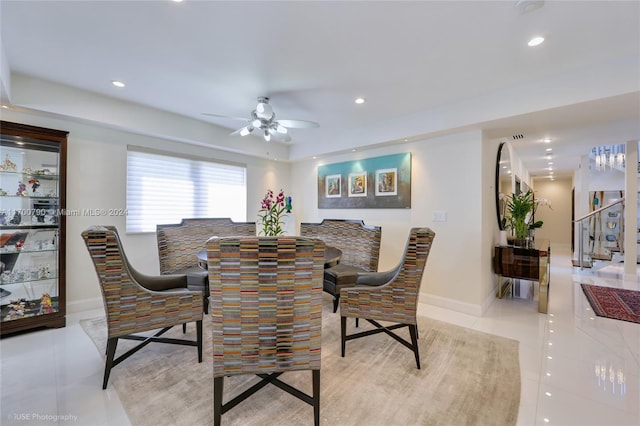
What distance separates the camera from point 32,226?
2691 millimetres

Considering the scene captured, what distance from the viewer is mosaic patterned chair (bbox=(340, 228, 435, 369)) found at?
6.64 feet

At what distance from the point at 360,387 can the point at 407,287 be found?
0.79 metres

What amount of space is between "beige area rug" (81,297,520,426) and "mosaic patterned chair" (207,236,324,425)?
27 cm

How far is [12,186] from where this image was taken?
2660 millimetres

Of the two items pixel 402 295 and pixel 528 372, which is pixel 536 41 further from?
pixel 528 372

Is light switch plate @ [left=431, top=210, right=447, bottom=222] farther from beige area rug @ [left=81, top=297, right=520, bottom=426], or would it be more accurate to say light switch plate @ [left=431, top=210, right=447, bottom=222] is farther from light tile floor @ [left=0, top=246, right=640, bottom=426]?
beige area rug @ [left=81, top=297, right=520, bottom=426]

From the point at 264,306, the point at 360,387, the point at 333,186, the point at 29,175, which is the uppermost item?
the point at 333,186

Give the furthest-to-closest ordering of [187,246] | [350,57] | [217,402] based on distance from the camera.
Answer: [187,246] < [350,57] < [217,402]

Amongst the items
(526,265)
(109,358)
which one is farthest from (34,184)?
(526,265)

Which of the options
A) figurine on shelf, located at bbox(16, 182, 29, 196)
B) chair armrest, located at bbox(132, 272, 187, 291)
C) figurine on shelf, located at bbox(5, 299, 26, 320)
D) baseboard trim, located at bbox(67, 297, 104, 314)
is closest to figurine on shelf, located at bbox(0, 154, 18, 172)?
figurine on shelf, located at bbox(16, 182, 29, 196)

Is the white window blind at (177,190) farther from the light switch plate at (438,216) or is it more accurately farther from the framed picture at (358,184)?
the light switch plate at (438,216)

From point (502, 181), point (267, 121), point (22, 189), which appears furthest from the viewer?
point (502, 181)

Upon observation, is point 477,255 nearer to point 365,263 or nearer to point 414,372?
point 365,263

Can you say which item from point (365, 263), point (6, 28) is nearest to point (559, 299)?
point (365, 263)
